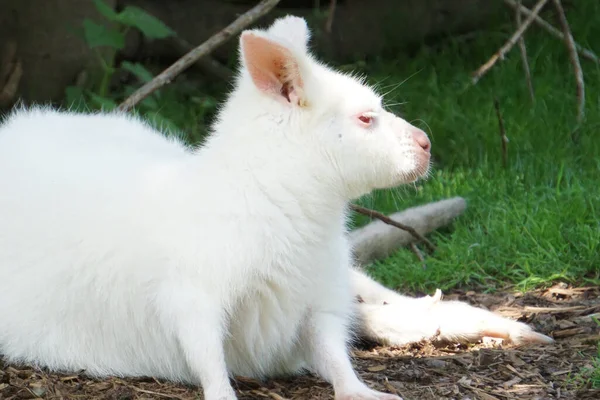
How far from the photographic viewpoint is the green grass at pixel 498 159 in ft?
16.3

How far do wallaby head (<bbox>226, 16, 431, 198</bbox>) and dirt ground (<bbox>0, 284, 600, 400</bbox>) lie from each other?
0.74 meters

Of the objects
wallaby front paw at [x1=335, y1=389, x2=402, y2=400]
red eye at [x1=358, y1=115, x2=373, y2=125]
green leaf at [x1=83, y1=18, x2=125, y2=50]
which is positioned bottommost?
wallaby front paw at [x1=335, y1=389, x2=402, y2=400]

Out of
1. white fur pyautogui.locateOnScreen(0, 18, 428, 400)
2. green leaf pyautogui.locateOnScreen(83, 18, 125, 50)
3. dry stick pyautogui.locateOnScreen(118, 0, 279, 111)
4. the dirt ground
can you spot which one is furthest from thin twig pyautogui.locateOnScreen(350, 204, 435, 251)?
green leaf pyautogui.locateOnScreen(83, 18, 125, 50)

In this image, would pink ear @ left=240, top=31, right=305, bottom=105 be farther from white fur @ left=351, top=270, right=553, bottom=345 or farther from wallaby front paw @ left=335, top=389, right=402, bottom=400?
white fur @ left=351, top=270, right=553, bottom=345

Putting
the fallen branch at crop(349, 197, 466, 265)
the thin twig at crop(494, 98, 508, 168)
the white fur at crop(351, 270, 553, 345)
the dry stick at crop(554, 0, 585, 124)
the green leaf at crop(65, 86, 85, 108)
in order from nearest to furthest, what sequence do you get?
the white fur at crop(351, 270, 553, 345), the fallen branch at crop(349, 197, 466, 265), the thin twig at crop(494, 98, 508, 168), the green leaf at crop(65, 86, 85, 108), the dry stick at crop(554, 0, 585, 124)

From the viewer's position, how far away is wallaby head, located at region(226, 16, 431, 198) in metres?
3.42

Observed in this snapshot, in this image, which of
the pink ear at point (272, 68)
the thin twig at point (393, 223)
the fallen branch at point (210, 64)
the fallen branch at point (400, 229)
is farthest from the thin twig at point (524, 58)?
the pink ear at point (272, 68)

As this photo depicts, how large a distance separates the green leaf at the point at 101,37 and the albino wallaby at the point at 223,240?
184cm

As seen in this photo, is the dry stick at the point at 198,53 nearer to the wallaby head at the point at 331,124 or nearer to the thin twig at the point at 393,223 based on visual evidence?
the thin twig at the point at 393,223

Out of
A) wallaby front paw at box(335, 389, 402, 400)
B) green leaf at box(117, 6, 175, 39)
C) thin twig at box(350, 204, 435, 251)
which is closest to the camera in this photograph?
wallaby front paw at box(335, 389, 402, 400)

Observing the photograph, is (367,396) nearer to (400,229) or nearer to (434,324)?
(434,324)

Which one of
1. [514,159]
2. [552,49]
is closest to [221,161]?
[514,159]

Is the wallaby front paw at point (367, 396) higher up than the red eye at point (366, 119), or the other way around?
the red eye at point (366, 119)

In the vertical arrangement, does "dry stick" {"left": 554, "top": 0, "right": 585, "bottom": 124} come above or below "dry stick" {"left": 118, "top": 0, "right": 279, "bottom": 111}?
above
